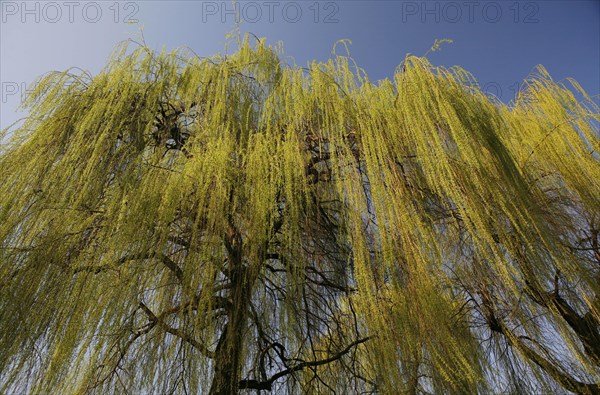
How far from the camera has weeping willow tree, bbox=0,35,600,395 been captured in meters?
1.71

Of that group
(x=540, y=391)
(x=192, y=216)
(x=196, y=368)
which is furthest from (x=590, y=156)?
(x=196, y=368)

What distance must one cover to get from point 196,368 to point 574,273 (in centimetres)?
203

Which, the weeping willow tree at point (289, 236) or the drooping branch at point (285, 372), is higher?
the weeping willow tree at point (289, 236)

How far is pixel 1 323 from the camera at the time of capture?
1582 mm

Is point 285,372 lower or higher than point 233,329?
lower

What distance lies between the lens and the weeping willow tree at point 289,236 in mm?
1712

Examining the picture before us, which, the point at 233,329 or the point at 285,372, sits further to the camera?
the point at 285,372

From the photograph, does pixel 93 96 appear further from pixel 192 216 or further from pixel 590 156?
pixel 590 156

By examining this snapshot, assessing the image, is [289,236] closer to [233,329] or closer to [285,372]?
[233,329]

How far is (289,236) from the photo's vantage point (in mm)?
1911

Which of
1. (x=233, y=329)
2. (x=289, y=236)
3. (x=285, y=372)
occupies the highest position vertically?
(x=289, y=236)

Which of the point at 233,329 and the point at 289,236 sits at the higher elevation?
the point at 289,236

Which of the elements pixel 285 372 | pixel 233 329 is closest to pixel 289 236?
pixel 233 329

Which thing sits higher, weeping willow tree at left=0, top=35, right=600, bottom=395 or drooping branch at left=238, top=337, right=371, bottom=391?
weeping willow tree at left=0, top=35, right=600, bottom=395
